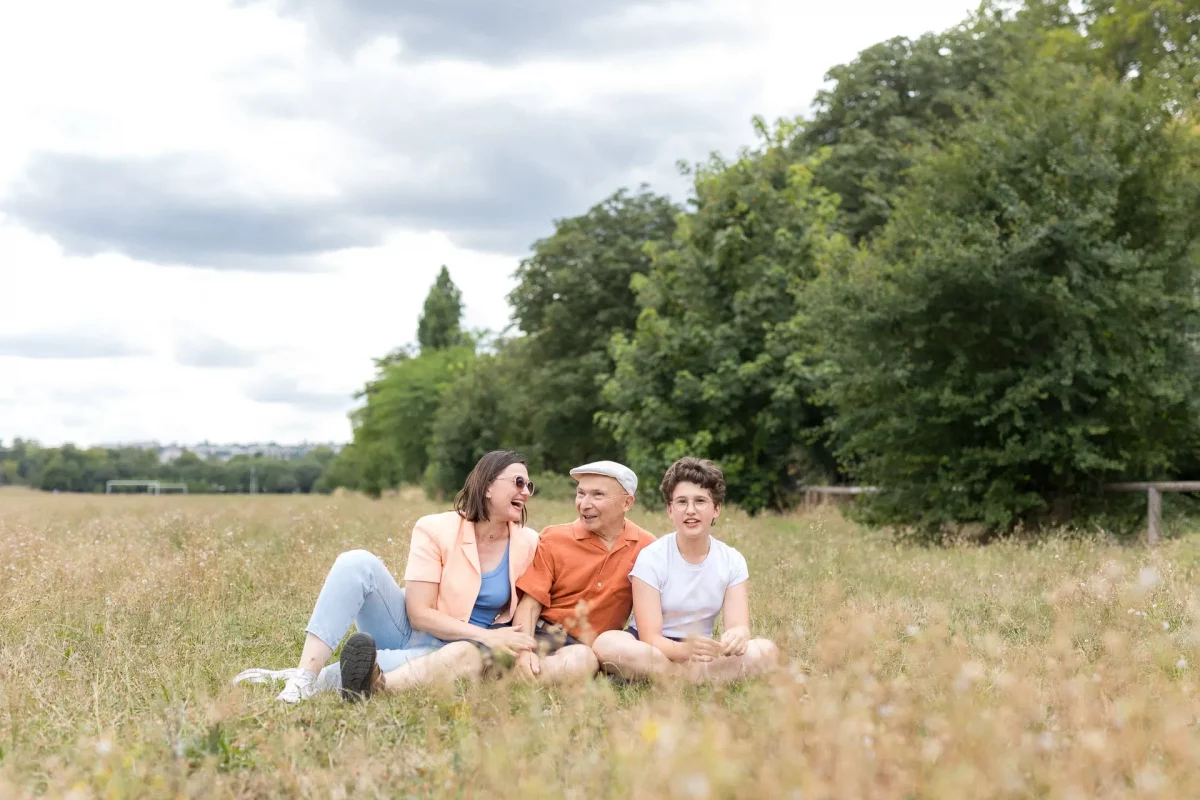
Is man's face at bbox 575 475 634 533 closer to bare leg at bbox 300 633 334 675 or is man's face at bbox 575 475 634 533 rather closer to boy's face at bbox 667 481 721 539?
boy's face at bbox 667 481 721 539

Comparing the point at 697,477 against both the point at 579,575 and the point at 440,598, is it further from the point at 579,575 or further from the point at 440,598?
the point at 440,598

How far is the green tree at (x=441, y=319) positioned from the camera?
7000cm

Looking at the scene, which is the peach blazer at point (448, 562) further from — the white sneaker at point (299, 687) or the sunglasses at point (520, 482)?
the white sneaker at point (299, 687)

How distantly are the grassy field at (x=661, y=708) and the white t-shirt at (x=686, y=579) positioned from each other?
46 centimetres

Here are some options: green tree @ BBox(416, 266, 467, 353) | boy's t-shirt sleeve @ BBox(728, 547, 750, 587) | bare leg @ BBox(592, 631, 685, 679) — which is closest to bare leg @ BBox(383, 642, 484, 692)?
bare leg @ BBox(592, 631, 685, 679)

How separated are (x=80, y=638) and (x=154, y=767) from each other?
10.3ft

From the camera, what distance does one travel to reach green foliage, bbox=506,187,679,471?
36469 millimetres

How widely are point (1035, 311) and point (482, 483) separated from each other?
1064 centimetres

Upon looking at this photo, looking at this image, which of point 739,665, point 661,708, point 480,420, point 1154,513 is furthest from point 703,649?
point 480,420

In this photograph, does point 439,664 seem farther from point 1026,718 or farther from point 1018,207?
point 1018,207

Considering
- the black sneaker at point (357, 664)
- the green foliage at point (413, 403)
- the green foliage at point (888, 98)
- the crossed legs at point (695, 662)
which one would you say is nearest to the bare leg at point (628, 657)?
the crossed legs at point (695, 662)

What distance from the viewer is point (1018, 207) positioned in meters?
13.9

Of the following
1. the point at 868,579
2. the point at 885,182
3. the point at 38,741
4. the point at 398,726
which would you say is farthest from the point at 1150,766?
the point at 885,182

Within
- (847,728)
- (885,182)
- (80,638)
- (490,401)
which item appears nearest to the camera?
(847,728)
